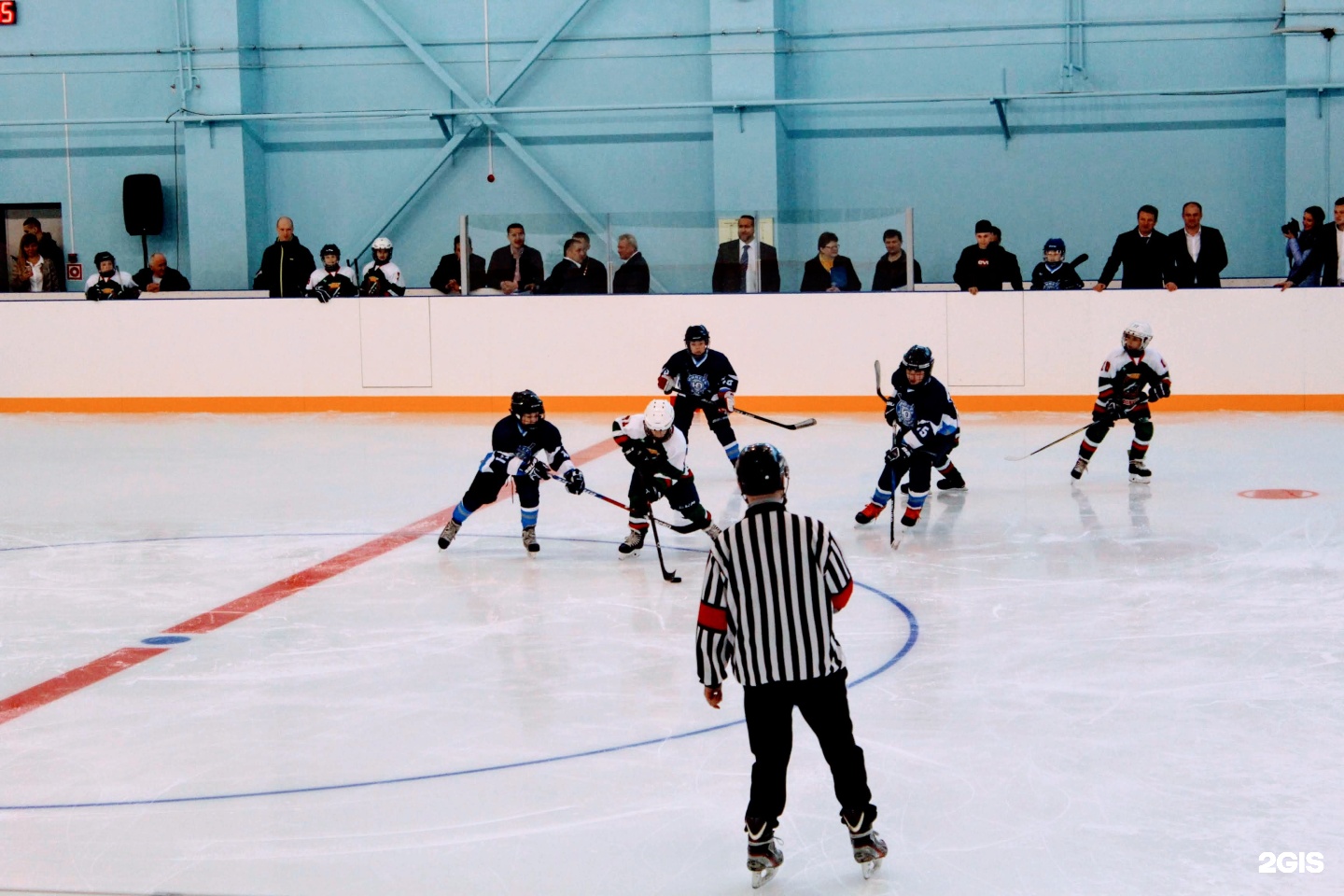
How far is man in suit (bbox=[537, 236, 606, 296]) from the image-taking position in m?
13.5

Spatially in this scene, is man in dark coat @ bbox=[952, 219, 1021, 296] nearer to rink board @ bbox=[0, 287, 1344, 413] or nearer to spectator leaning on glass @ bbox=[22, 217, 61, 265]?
rink board @ bbox=[0, 287, 1344, 413]

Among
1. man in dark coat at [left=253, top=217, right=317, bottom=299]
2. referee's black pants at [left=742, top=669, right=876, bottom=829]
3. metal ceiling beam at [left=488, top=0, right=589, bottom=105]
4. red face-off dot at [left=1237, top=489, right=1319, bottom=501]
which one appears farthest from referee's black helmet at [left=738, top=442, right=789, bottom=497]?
metal ceiling beam at [left=488, top=0, right=589, bottom=105]

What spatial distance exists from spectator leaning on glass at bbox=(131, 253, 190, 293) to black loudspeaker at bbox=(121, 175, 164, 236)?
1193 mm

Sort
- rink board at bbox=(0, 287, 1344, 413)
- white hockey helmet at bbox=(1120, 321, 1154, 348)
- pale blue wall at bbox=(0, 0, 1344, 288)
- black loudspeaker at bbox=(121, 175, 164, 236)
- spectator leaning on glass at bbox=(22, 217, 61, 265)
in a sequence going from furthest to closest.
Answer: black loudspeaker at bbox=(121, 175, 164, 236), spectator leaning on glass at bbox=(22, 217, 61, 265), pale blue wall at bbox=(0, 0, 1344, 288), rink board at bbox=(0, 287, 1344, 413), white hockey helmet at bbox=(1120, 321, 1154, 348)

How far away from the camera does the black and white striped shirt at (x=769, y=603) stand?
10.9ft

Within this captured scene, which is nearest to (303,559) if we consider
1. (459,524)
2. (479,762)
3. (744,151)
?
(459,524)

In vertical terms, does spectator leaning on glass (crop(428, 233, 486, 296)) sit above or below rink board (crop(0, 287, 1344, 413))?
above

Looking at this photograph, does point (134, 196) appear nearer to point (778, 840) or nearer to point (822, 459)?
point (822, 459)

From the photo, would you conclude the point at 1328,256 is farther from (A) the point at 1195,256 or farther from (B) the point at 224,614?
(B) the point at 224,614

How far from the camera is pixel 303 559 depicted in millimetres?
7316

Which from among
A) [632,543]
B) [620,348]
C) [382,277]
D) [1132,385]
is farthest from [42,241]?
[1132,385]

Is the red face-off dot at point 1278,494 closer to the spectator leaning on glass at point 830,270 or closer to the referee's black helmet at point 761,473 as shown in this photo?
the spectator leaning on glass at point 830,270

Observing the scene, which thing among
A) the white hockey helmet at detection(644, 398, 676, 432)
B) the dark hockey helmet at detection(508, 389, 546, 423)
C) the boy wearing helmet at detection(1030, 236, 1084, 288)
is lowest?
the white hockey helmet at detection(644, 398, 676, 432)

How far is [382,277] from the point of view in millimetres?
13828
